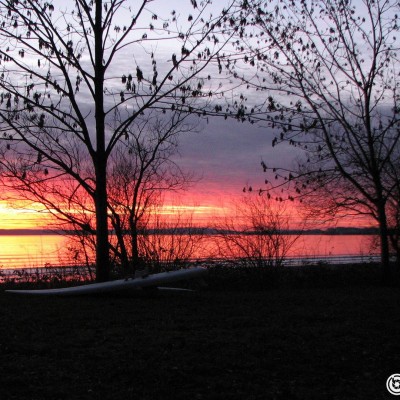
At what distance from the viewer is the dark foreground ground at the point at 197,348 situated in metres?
5.81

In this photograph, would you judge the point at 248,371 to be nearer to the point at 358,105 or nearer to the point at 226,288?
the point at 226,288

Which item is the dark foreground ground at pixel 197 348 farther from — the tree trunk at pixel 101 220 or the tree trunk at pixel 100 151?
the tree trunk at pixel 100 151

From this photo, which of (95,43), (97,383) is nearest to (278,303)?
(97,383)

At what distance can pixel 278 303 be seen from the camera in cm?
1127

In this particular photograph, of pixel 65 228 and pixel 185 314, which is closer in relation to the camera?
pixel 185 314

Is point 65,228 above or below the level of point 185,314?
above

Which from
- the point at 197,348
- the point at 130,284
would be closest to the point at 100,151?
the point at 130,284

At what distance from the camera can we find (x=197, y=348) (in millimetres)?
7172

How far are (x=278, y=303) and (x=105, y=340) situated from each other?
455cm

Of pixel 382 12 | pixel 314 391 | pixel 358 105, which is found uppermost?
pixel 382 12

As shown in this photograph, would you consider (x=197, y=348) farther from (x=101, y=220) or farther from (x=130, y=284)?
(x=101, y=220)

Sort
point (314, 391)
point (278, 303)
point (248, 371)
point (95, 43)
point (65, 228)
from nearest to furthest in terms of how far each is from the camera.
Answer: point (314, 391)
point (248, 371)
point (278, 303)
point (95, 43)
point (65, 228)

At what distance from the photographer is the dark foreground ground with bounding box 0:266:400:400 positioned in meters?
5.81

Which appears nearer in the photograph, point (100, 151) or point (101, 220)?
point (100, 151)
